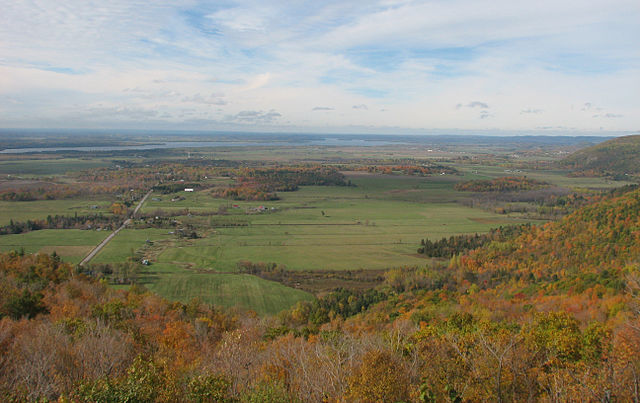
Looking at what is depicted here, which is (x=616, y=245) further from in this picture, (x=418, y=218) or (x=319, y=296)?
(x=418, y=218)

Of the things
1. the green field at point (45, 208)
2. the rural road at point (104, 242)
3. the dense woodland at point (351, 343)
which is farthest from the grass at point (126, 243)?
the green field at point (45, 208)

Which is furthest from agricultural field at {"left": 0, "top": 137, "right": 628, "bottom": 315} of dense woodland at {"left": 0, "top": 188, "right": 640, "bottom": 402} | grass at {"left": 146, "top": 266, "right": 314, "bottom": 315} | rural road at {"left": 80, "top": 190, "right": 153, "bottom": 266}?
dense woodland at {"left": 0, "top": 188, "right": 640, "bottom": 402}

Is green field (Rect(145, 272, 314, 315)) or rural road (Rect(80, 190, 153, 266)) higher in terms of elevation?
rural road (Rect(80, 190, 153, 266))

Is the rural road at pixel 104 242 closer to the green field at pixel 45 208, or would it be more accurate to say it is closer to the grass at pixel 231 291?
the green field at pixel 45 208

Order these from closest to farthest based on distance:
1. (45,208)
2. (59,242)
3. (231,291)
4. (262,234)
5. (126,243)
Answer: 1. (231,291)
2. (59,242)
3. (126,243)
4. (262,234)
5. (45,208)

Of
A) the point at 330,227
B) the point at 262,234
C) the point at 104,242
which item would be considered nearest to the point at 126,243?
the point at 104,242

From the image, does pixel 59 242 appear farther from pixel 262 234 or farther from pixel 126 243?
pixel 262 234

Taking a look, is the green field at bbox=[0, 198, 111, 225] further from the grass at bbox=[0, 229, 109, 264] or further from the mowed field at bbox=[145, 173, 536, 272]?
the mowed field at bbox=[145, 173, 536, 272]
